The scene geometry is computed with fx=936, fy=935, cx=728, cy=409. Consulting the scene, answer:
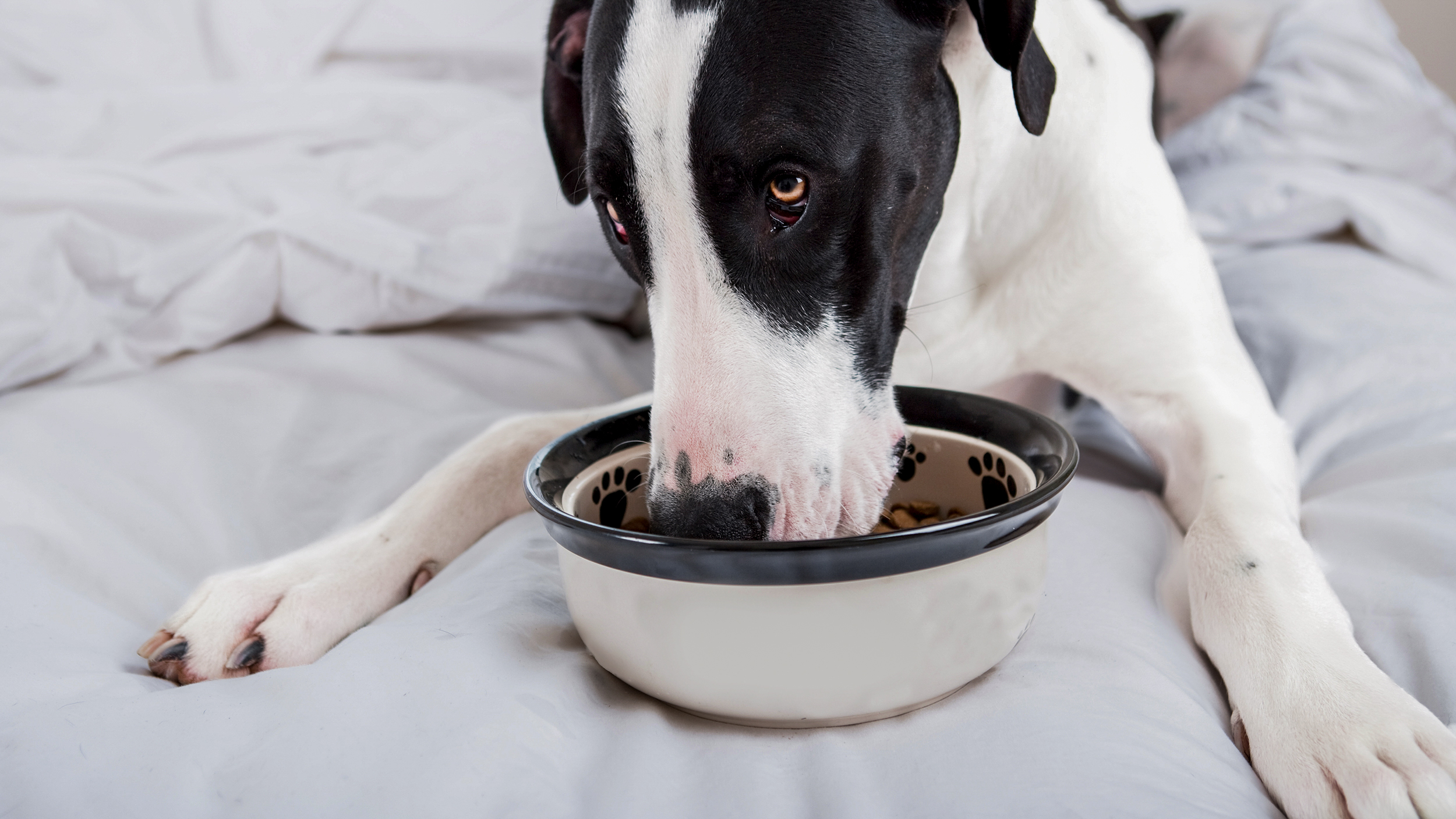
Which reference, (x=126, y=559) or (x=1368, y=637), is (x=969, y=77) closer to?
(x=1368, y=637)

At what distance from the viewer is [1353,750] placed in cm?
65

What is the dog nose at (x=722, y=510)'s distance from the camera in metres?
0.75

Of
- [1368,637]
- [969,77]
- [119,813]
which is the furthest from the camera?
[969,77]

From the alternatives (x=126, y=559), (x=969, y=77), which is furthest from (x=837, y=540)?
(x=126, y=559)

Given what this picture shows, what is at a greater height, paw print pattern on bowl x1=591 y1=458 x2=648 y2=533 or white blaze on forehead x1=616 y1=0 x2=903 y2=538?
white blaze on forehead x1=616 y1=0 x2=903 y2=538

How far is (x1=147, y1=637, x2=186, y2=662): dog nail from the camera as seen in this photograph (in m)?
0.84

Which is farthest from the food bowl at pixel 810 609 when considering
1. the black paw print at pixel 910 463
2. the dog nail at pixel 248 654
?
the dog nail at pixel 248 654

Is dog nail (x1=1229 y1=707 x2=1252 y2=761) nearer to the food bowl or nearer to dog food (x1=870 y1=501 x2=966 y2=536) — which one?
the food bowl

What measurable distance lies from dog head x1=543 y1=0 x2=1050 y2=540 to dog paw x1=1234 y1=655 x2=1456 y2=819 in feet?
1.15

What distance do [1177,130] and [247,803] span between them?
2.30m

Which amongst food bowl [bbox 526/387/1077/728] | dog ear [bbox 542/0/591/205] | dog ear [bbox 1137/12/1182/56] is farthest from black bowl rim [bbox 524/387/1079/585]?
dog ear [bbox 1137/12/1182/56]

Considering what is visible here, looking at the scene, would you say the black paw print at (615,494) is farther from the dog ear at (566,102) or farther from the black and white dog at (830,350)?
the dog ear at (566,102)

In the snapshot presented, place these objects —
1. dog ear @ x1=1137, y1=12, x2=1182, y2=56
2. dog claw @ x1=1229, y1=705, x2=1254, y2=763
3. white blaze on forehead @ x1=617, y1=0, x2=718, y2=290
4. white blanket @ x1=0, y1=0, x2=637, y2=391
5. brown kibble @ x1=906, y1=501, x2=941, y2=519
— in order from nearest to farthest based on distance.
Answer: dog claw @ x1=1229, y1=705, x2=1254, y2=763, white blaze on forehead @ x1=617, y1=0, x2=718, y2=290, brown kibble @ x1=906, y1=501, x2=941, y2=519, white blanket @ x1=0, y1=0, x2=637, y2=391, dog ear @ x1=1137, y1=12, x2=1182, y2=56

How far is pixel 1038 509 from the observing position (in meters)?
0.68
